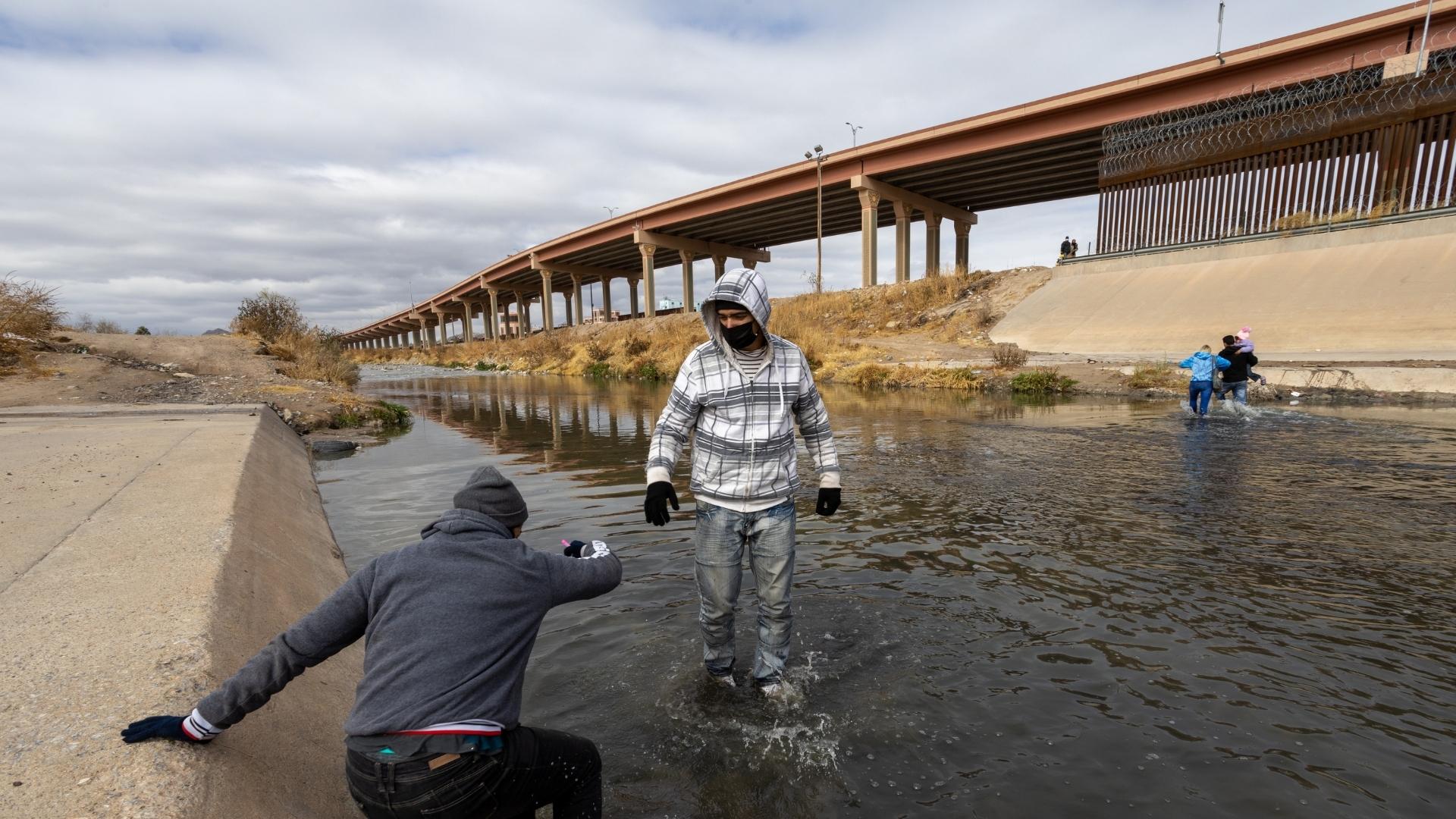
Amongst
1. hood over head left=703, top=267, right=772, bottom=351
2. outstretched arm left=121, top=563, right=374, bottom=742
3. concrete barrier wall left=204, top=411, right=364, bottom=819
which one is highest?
hood over head left=703, top=267, right=772, bottom=351

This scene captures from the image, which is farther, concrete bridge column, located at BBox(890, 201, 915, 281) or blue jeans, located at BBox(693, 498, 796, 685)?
concrete bridge column, located at BBox(890, 201, 915, 281)

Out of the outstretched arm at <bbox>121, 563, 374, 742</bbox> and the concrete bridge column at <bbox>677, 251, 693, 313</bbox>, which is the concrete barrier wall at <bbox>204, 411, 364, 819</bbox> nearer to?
the outstretched arm at <bbox>121, 563, 374, 742</bbox>

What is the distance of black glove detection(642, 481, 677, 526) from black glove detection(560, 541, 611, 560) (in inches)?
23.2

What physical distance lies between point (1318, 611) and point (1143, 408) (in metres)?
11.0

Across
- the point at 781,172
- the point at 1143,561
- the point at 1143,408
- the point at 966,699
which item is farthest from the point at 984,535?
the point at 781,172

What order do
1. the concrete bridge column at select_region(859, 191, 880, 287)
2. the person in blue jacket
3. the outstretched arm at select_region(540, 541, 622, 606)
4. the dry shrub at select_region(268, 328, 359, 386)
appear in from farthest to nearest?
the concrete bridge column at select_region(859, 191, 880, 287)
the dry shrub at select_region(268, 328, 359, 386)
the person in blue jacket
the outstretched arm at select_region(540, 541, 622, 606)

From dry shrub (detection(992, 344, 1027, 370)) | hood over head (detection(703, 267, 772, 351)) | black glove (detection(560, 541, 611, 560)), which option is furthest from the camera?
dry shrub (detection(992, 344, 1027, 370))

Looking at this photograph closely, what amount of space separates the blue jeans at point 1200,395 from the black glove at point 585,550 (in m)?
13.4

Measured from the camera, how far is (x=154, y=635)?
8.93 ft

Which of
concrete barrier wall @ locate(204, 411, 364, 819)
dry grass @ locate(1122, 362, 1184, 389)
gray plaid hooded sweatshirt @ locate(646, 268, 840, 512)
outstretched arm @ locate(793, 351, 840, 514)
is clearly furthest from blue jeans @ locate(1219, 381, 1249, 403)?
concrete barrier wall @ locate(204, 411, 364, 819)

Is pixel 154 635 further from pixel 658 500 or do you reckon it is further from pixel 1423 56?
pixel 1423 56

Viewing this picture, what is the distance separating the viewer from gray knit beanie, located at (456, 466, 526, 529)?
2086 mm

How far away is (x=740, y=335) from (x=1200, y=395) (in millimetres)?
12711

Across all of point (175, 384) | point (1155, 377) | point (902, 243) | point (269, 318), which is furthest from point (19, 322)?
point (902, 243)
